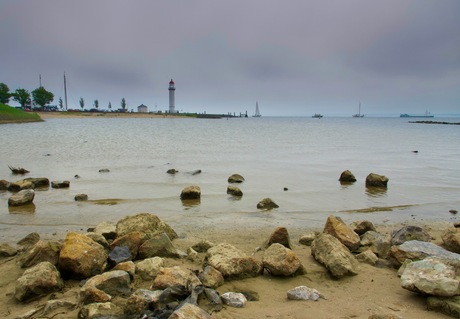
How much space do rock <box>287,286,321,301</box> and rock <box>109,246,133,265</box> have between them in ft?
8.99

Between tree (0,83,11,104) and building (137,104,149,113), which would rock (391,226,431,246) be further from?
building (137,104,149,113)

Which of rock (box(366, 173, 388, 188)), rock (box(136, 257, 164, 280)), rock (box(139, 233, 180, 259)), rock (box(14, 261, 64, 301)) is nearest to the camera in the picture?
rock (box(14, 261, 64, 301))

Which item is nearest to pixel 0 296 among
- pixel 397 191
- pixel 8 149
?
pixel 397 191

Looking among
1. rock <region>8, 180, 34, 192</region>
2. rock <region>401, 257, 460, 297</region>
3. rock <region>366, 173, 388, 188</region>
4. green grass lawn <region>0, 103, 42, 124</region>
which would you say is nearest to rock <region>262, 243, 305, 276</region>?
Result: rock <region>401, 257, 460, 297</region>

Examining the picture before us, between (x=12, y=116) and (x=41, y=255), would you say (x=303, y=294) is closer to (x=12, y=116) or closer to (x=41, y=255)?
(x=41, y=255)

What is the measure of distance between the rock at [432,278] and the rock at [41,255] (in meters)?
5.34

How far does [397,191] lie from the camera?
559 inches

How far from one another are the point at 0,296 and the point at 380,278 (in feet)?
18.5

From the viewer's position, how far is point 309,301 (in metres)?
4.87

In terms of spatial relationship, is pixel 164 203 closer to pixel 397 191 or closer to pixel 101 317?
pixel 101 317

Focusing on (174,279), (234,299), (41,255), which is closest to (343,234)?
(234,299)

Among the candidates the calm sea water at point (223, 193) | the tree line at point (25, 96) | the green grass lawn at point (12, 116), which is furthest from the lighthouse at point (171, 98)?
the calm sea water at point (223, 193)

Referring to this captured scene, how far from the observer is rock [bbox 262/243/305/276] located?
5.71 m

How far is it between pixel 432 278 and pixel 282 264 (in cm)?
208
